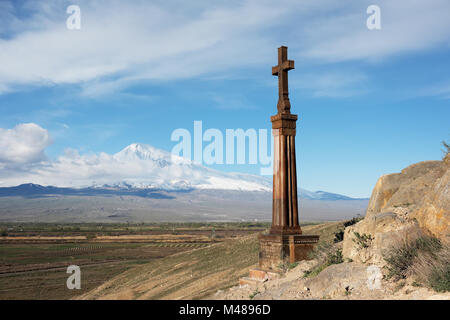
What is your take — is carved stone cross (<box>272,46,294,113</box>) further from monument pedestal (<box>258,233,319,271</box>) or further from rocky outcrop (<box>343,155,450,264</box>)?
rocky outcrop (<box>343,155,450,264</box>)

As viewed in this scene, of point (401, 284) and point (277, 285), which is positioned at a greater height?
point (401, 284)

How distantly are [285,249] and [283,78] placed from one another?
5594 mm

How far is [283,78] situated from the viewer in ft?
47.4

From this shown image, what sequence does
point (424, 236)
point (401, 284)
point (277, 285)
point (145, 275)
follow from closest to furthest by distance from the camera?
point (401, 284) < point (424, 236) < point (277, 285) < point (145, 275)

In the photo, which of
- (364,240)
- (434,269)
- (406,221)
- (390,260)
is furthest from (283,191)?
(434,269)

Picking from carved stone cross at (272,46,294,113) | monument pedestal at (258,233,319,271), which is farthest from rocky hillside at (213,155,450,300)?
carved stone cross at (272,46,294,113)

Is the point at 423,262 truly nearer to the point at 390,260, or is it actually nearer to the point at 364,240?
the point at 390,260

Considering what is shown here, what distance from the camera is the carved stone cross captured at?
46.5ft

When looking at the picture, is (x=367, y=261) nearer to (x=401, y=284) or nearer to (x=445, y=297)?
(x=401, y=284)

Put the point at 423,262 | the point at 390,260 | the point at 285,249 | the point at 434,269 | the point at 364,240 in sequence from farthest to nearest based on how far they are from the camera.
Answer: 1. the point at 285,249
2. the point at 364,240
3. the point at 390,260
4. the point at 423,262
5. the point at 434,269

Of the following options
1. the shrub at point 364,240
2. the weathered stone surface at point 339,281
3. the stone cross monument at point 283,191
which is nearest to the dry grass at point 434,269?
the weathered stone surface at point 339,281
